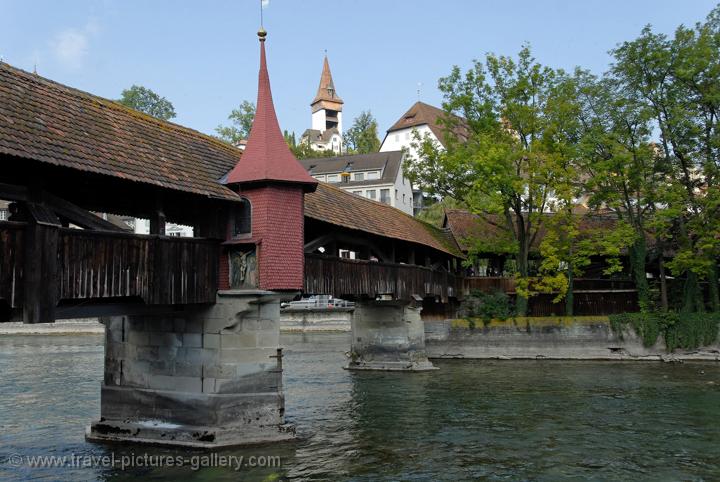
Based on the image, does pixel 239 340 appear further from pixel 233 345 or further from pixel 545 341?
pixel 545 341

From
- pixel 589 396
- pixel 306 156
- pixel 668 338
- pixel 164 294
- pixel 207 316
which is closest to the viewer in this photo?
pixel 164 294

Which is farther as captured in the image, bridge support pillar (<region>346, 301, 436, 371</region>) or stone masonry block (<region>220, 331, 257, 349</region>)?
bridge support pillar (<region>346, 301, 436, 371</region>)

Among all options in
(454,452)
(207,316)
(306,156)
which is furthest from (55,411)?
(306,156)

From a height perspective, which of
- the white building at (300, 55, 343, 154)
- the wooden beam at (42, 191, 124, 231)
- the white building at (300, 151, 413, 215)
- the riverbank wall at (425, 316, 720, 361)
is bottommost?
the riverbank wall at (425, 316, 720, 361)

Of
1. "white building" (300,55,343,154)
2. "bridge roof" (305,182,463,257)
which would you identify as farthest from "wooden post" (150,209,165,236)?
"white building" (300,55,343,154)

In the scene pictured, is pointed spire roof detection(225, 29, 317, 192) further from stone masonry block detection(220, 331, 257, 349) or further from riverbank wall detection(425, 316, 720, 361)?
riverbank wall detection(425, 316, 720, 361)

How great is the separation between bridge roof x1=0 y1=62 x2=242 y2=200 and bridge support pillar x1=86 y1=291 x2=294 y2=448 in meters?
2.27

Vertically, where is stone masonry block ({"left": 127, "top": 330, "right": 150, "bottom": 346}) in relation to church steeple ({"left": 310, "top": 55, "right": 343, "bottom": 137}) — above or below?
below

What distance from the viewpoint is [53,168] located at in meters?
9.61

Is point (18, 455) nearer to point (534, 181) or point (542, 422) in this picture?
point (542, 422)

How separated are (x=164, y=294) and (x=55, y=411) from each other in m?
6.05

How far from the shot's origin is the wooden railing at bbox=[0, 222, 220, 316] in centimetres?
898

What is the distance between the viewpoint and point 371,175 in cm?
5753

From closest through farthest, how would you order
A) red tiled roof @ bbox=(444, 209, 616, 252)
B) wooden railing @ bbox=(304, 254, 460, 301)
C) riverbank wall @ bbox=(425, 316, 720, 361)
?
wooden railing @ bbox=(304, 254, 460, 301) < riverbank wall @ bbox=(425, 316, 720, 361) < red tiled roof @ bbox=(444, 209, 616, 252)
